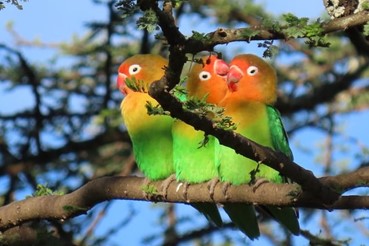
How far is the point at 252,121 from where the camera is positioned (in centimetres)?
402

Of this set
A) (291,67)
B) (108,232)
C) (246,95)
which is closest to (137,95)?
(246,95)

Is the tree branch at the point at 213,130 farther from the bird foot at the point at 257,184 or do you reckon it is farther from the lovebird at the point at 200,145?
the lovebird at the point at 200,145

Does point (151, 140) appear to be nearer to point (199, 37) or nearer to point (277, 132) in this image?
point (277, 132)

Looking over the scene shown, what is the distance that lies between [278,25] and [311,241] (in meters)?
1.70

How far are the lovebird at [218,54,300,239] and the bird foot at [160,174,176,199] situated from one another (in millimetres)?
236

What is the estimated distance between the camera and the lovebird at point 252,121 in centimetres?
386

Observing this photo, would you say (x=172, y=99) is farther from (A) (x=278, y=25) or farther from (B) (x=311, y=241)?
(B) (x=311, y=241)

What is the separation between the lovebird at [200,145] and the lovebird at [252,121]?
0.26ft

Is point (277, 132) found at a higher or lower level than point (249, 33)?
lower

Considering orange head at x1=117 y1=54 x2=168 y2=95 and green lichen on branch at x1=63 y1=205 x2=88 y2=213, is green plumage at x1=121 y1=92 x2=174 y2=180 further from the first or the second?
green lichen on branch at x1=63 y1=205 x2=88 y2=213

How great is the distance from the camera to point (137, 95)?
4.41 meters

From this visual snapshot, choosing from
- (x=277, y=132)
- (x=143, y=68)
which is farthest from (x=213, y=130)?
(x=143, y=68)

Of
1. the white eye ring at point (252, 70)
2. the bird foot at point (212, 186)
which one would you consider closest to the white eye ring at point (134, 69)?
the white eye ring at point (252, 70)

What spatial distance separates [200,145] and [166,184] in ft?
0.78
